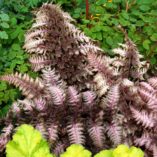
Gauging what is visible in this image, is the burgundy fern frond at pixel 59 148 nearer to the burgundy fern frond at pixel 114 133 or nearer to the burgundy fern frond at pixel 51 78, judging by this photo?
the burgundy fern frond at pixel 114 133

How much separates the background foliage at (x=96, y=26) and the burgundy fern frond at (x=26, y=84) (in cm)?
15

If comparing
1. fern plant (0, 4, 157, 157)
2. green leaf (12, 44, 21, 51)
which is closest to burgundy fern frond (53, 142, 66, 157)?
fern plant (0, 4, 157, 157)

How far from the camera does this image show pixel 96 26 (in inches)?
124

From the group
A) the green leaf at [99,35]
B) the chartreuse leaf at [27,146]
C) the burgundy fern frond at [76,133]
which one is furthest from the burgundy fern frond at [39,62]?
the chartreuse leaf at [27,146]

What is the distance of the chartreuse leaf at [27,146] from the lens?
68.4 inches

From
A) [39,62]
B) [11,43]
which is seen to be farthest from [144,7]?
[11,43]

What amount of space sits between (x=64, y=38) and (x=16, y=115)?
0.69 meters

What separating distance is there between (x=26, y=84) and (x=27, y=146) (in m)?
1.03

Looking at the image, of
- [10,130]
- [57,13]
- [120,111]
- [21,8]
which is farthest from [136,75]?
[21,8]

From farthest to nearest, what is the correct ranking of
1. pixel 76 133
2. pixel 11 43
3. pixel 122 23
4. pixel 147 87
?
pixel 11 43, pixel 122 23, pixel 147 87, pixel 76 133

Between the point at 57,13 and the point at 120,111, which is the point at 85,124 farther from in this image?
the point at 57,13

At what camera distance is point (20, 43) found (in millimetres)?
3230

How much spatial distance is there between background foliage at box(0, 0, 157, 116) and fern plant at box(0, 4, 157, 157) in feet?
0.58

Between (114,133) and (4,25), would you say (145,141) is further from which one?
(4,25)
